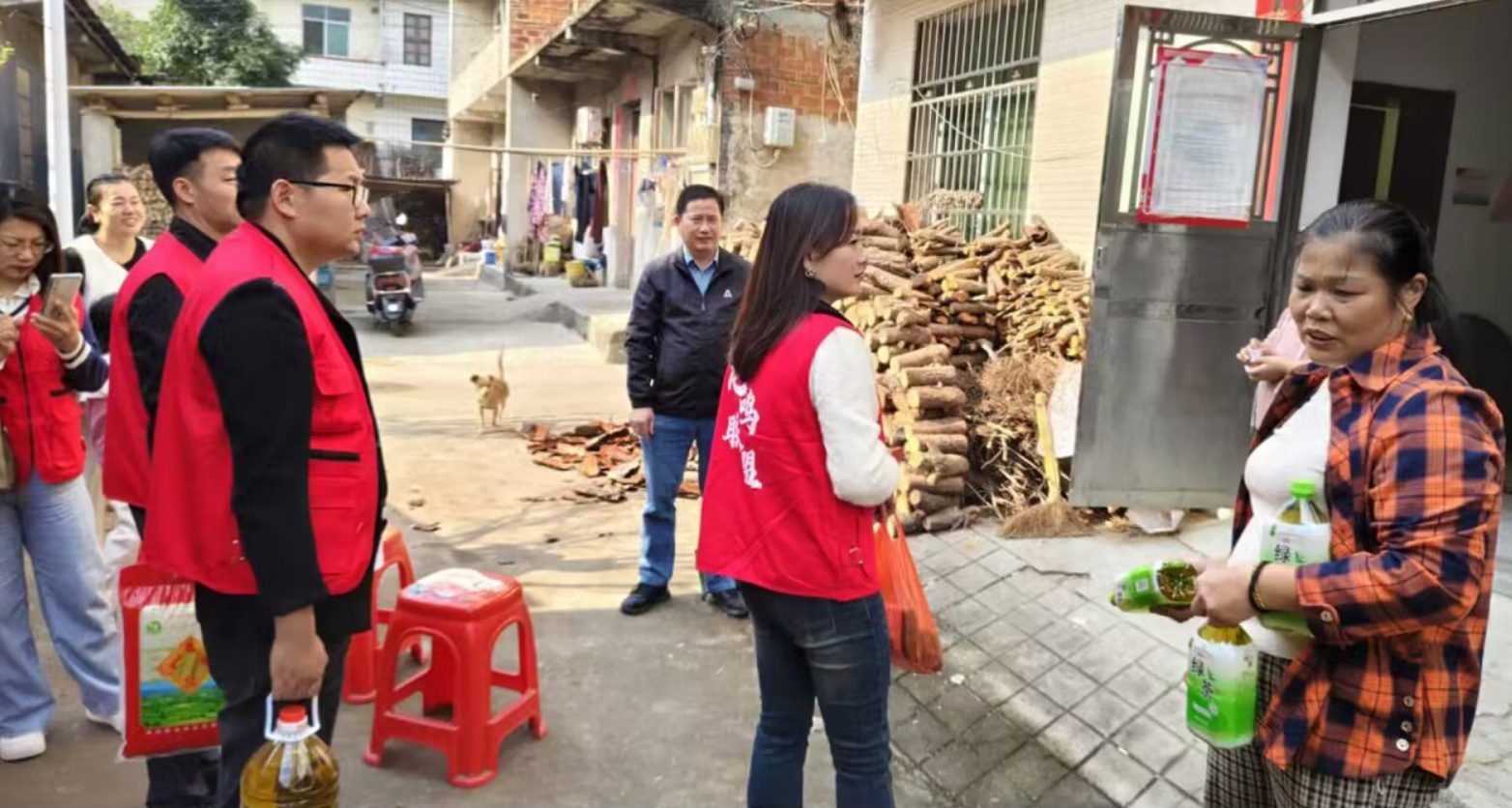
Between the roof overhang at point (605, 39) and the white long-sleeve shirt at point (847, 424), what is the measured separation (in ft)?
36.6

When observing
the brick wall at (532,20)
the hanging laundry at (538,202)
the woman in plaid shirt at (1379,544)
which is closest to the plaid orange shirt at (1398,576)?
the woman in plaid shirt at (1379,544)

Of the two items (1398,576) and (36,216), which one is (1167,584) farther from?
(36,216)

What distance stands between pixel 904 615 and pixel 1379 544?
1166mm

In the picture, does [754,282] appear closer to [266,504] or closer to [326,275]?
[266,504]

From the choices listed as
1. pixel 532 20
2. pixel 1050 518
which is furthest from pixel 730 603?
pixel 532 20

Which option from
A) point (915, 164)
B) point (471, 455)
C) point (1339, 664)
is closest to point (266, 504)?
point (1339, 664)

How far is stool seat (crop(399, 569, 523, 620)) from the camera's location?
317cm

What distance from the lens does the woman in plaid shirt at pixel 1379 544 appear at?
1.53 metres

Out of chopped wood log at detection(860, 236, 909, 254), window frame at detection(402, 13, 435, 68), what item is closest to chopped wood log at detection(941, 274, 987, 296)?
chopped wood log at detection(860, 236, 909, 254)

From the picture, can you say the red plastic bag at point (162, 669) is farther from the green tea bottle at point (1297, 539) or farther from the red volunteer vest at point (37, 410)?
the green tea bottle at point (1297, 539)

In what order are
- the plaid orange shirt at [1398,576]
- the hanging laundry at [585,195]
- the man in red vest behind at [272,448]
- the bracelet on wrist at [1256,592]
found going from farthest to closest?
the hanging laundry at [585,195] → the man in red vest behind at [272,448] → the bracelet on wrist at [1256,592] → the plaid orange shirt at [1398,576]

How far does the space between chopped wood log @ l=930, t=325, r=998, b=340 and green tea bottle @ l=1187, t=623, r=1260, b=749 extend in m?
4.36

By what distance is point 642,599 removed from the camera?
462 centimetres

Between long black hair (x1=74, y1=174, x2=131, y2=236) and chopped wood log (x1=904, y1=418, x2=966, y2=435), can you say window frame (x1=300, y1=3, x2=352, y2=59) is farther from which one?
chopped wood log (x1=904, y1=418, x2=966, y2=435)
